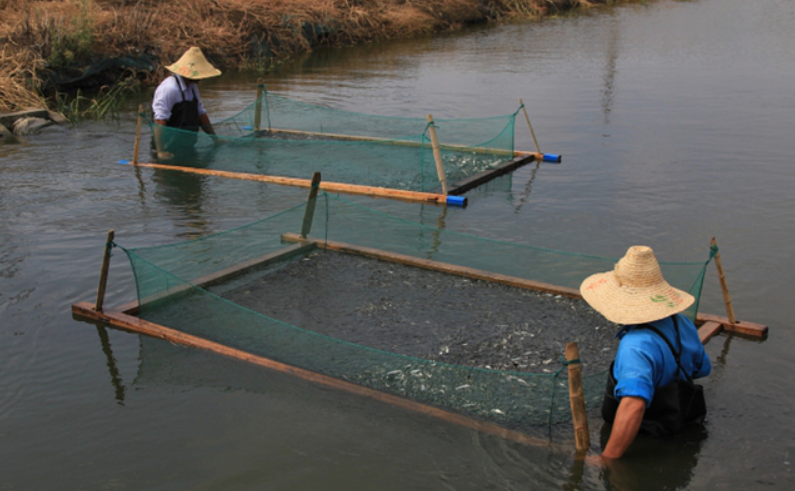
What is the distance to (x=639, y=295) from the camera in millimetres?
3555

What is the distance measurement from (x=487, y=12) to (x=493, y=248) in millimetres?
26126

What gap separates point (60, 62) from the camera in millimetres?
14891

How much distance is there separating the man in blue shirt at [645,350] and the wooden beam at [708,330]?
1.24m

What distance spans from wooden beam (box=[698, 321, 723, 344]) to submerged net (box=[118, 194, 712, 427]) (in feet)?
0.57

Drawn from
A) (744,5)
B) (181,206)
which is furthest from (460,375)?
(744,5)

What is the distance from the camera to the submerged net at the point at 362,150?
29.7 ft

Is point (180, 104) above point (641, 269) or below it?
above

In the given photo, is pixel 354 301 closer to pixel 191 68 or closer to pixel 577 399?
pixel 577 399

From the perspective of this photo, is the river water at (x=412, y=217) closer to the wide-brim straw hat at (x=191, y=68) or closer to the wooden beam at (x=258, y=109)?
the wide-brim straw hat at (x=191, y=68)

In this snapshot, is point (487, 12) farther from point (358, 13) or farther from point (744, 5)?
point (744, 5)

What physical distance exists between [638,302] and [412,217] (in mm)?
4579

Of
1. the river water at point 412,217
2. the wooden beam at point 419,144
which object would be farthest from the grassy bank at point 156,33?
the wooden beam at point 419,144

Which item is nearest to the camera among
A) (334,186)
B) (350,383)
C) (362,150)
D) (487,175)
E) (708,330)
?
(350,383)

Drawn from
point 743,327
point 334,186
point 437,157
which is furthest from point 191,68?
point 743,327
